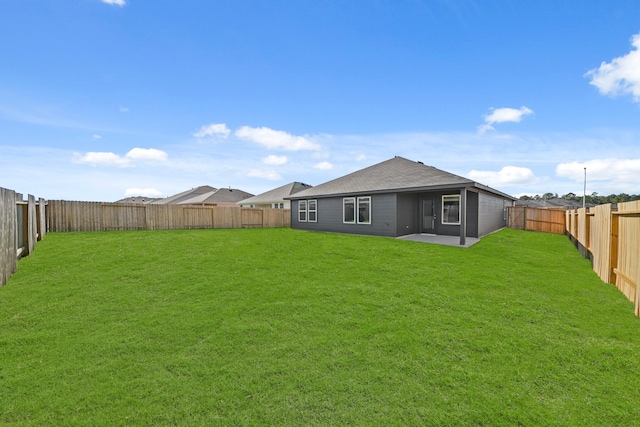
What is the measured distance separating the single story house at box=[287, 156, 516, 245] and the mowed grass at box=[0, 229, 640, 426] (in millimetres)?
6464

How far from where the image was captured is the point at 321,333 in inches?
150

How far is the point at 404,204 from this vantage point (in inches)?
539

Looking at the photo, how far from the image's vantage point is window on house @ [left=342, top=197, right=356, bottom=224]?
15109mm

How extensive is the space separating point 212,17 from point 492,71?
44.9ft

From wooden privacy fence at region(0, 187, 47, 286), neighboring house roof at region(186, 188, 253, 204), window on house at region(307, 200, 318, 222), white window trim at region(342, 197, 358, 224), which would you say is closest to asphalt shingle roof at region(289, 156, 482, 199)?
white window trim at region(342, 197, 358, 224)

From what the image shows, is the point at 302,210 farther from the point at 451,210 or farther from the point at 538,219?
the point at 538,219

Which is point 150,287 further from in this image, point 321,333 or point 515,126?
point 515,126

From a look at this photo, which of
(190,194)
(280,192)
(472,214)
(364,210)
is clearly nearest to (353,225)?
(364,210)

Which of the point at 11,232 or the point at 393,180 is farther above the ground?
the point at 393,180

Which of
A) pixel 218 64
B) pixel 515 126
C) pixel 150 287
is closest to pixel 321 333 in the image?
pixel 150 287

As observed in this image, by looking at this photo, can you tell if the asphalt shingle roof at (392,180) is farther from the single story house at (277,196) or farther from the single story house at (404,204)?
the single story house at (277,196)

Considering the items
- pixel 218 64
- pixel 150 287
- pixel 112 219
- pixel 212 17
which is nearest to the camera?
pixel 150 287

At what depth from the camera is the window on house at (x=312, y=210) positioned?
17.5m

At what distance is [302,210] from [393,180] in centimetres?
692
